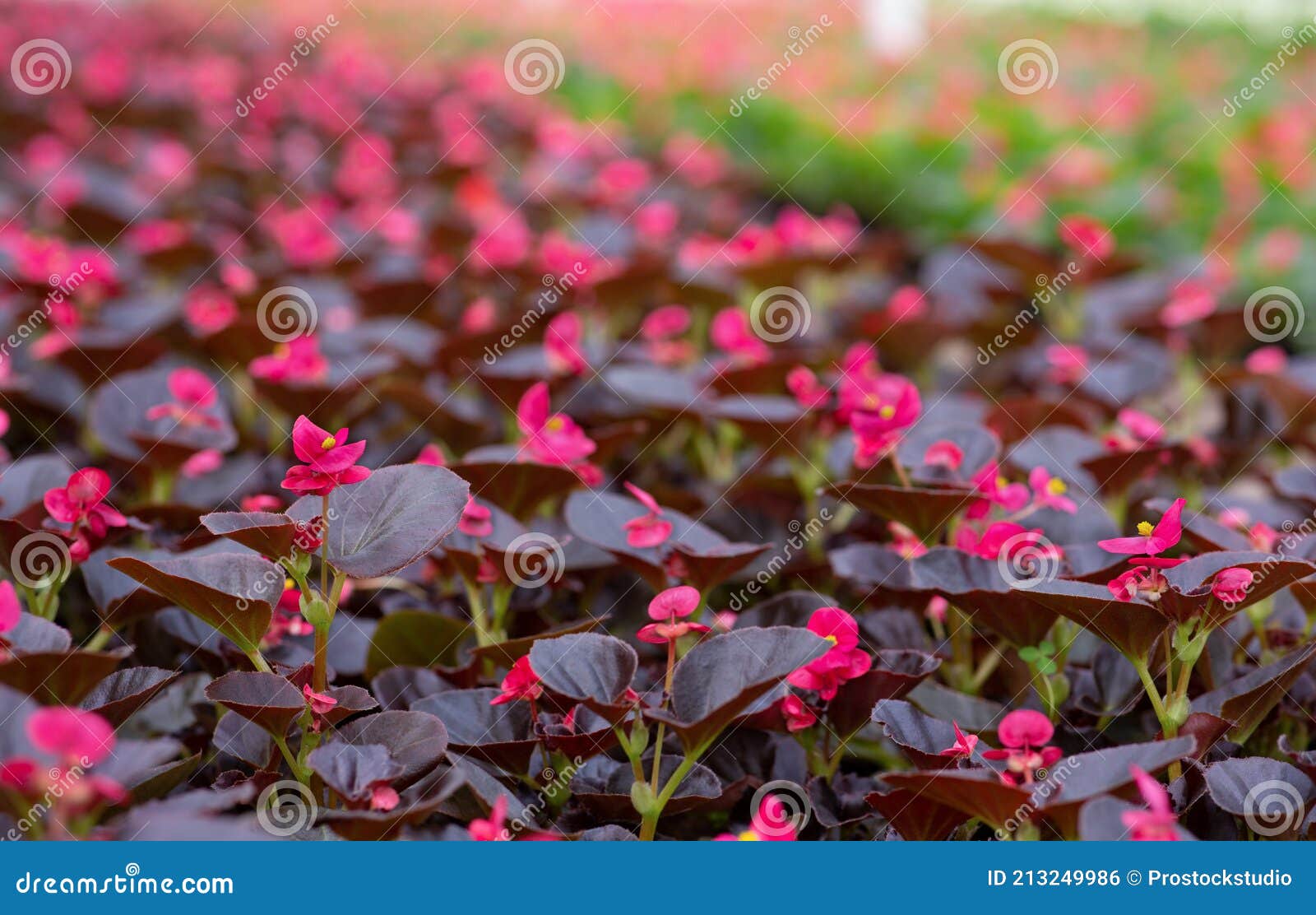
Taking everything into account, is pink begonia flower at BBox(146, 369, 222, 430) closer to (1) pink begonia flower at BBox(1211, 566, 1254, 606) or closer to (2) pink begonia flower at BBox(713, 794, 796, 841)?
(2) pink begonia flower at BBox(713, 794, 796, 841)

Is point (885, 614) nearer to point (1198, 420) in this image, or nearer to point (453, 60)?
point (1198, 420)

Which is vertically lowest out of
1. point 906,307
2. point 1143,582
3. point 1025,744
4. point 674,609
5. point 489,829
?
point 489,829

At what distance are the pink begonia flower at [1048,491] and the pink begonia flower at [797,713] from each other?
15.4 inches

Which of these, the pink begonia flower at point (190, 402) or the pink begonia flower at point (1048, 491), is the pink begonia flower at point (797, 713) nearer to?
the pink begonia flower at point (1048, 491)

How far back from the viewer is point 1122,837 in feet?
3.04

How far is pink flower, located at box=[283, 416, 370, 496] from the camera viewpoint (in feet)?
3.51

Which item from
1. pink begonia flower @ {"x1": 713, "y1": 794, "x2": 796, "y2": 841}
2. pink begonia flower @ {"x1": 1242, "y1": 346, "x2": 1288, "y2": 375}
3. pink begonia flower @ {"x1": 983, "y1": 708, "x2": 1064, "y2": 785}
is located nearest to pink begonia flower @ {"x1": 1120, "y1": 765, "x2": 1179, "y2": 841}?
pink begonia flower @ {"x1": 983, "y1": 708, "x2": 1064, "y2": 785}

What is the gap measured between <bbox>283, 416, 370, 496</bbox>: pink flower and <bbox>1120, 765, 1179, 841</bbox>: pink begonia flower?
66 cm

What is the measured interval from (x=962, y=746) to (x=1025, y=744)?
62mm

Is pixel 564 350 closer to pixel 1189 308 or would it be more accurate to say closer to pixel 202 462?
pixel 202 462

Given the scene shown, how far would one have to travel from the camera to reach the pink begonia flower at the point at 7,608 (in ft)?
3.17

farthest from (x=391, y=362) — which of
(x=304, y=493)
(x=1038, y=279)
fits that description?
(x=1038, y=279)

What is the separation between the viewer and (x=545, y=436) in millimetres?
1478

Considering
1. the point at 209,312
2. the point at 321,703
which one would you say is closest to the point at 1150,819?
the point at 321,703
